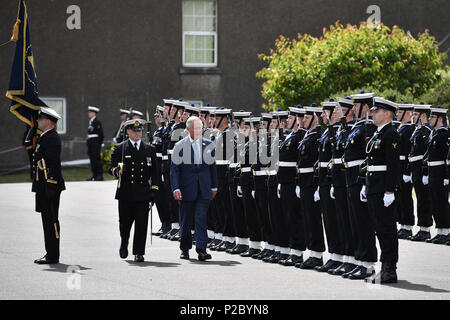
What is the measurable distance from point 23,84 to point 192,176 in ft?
11.4

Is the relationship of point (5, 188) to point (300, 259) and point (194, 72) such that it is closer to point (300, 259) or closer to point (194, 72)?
point (194, 72)

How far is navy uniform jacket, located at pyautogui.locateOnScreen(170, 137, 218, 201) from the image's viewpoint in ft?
45.1

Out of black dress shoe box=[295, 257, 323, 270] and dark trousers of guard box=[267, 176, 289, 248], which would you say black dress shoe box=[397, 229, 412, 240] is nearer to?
dark trousers of guard box=[267, 176, 289, 248]

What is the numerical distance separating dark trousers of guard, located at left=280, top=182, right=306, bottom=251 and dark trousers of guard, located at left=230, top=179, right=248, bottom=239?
1.47 meters

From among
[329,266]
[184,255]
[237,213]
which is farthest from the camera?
[237,213]

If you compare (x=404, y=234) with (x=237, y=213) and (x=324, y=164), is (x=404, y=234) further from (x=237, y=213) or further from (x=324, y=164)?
(x=324, y=164)

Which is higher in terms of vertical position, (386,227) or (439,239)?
(386,227)

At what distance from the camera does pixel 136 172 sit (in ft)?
44.0

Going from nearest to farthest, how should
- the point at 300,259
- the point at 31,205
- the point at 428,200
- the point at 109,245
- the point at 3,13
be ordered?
1. the point at 300,259
2. the point at 109,245
3. the point at 428,200
4. the point at 31,205
5. the point at 3,13

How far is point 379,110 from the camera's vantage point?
11352 millimetres

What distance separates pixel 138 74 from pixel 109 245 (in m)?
17.1

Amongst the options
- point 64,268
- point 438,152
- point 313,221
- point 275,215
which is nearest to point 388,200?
point 313,221

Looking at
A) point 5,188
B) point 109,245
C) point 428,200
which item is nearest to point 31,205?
point 5,188

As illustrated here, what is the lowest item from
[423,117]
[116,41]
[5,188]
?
[5,188]
